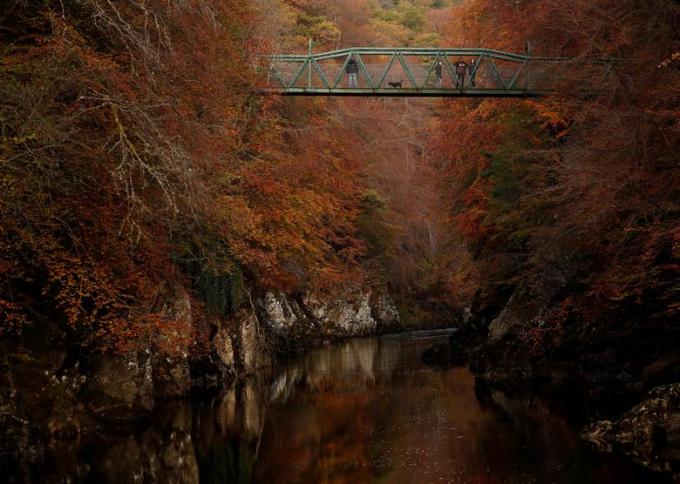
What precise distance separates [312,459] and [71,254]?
532cm

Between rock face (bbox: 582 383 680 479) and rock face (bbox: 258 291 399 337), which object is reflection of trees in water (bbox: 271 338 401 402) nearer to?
rock face (bbox: 258 291 399 337)

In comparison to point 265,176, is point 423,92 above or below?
above

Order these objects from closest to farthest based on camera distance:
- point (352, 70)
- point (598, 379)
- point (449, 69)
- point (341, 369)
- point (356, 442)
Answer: point (356, 442)
point (598, 379)
point (449, 69)
point (352, 70)
point (341, 369)

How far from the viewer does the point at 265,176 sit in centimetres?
2119

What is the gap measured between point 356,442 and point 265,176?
30.1 ft

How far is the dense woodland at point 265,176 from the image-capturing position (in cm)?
1100

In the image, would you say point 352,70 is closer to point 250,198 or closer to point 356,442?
point 250,198

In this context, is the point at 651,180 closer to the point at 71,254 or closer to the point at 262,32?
the point at 71,254

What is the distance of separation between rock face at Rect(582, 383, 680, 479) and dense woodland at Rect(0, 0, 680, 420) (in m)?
2.74

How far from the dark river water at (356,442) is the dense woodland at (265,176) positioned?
217 cm

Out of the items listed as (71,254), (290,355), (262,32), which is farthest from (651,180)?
(290,355)

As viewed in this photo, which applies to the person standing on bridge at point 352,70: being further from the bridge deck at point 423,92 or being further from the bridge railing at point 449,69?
→ the bridge deck at point 423,92

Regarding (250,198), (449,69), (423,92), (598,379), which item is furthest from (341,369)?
(449,69)

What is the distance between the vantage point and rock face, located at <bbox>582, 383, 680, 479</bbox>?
11.8 m
